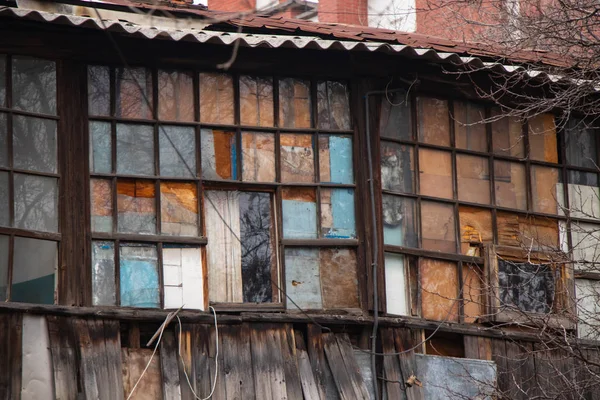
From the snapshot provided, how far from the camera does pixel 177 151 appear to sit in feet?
40.5

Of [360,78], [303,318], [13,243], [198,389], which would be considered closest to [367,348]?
[303,318]

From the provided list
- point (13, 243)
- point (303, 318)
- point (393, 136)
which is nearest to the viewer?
point (13, 243)

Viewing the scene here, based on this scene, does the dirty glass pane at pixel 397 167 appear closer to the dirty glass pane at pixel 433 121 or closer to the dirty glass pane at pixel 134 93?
the dirty glass pane at pixel 433 121

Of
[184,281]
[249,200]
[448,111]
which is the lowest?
[184,281]

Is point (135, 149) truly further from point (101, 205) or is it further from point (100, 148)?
point (101, 205)

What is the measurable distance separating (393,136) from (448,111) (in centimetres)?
75

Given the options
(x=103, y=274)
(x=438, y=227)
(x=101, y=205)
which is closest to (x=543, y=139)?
(x=438, y=227)

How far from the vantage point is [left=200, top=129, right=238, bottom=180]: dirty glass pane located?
12438 mm

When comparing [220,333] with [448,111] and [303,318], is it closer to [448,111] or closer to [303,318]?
[303,318]

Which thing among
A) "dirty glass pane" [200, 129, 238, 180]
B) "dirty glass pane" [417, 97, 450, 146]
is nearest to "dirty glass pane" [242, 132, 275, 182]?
"dirty glass pane" [200, 129, 238, 180]

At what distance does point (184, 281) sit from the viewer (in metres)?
12.1

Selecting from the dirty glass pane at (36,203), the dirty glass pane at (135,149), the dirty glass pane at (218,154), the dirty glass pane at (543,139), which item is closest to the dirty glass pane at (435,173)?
the dirty glass pane at (543,139)

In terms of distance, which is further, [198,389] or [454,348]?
[454,348]

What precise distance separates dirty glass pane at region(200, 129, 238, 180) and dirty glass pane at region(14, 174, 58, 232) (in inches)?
55.9
